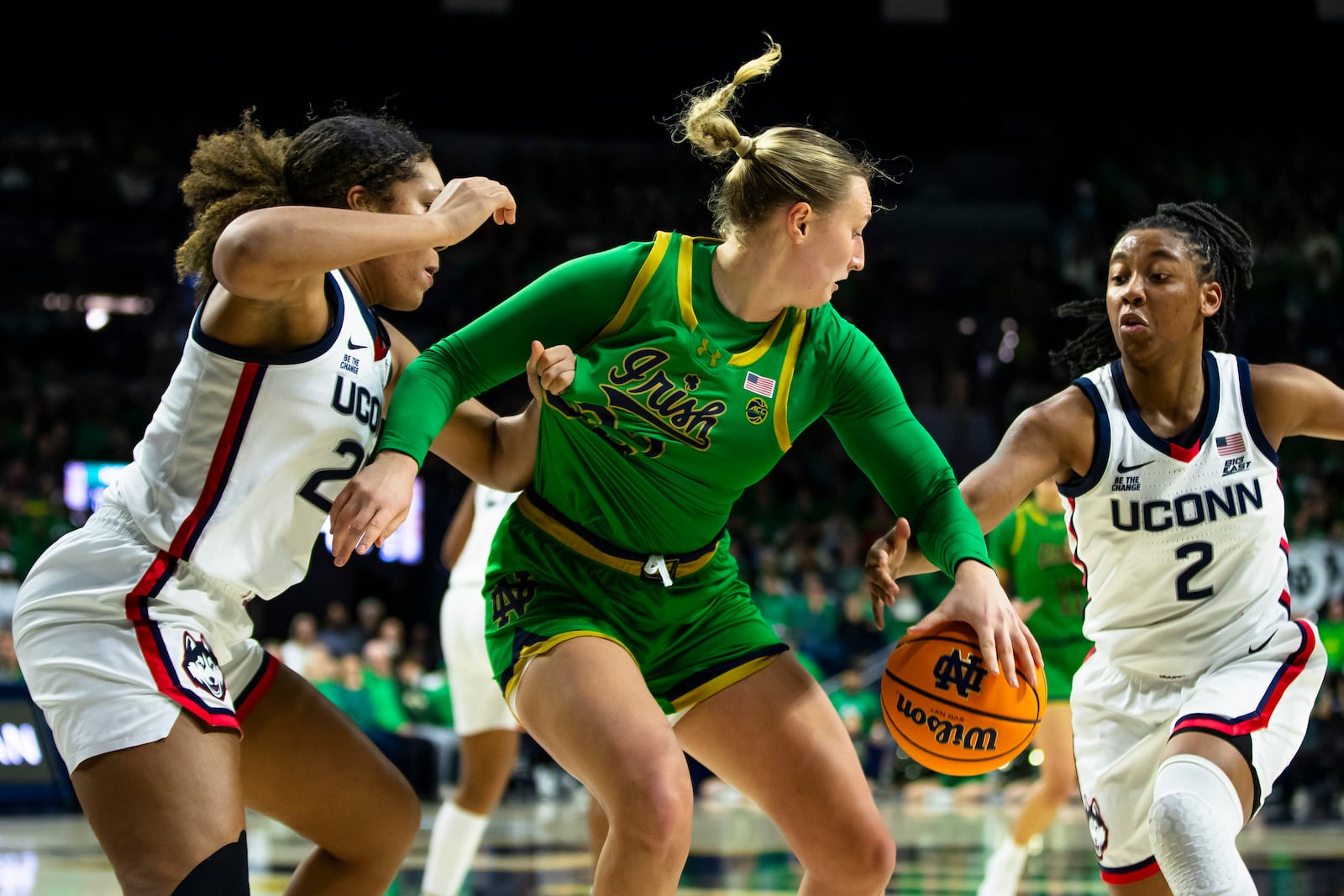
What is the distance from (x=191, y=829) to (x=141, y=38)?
1695 centimetres

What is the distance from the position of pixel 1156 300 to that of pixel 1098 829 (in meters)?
1.38

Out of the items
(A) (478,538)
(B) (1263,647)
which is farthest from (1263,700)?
(A) (478,538)

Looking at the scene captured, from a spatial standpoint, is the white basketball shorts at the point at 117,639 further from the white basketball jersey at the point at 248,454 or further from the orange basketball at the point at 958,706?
the orange basketball at the point at 958,706

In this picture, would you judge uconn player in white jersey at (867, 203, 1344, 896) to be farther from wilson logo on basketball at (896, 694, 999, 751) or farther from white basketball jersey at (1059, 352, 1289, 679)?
wilson logo on basketball at (896, 694, 999, 751)

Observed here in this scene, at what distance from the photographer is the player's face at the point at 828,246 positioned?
3.28 m

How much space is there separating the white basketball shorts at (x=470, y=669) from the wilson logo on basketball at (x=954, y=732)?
249cm

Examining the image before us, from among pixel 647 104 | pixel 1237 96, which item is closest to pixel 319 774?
pixel 647 104

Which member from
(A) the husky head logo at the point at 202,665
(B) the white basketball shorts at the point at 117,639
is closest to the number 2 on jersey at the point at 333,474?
(B) the white basketball shorts at the point at 117,639

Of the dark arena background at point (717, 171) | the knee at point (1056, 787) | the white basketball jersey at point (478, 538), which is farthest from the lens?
the dark arena background at point (717, 171)

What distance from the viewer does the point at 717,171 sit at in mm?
17016

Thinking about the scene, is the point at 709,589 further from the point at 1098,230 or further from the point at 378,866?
the point at 1098,230

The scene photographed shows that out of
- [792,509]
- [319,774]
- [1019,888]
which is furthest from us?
[792,509]

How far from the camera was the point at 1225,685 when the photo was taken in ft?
11.1

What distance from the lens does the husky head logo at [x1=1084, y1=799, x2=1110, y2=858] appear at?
3.57 metres
